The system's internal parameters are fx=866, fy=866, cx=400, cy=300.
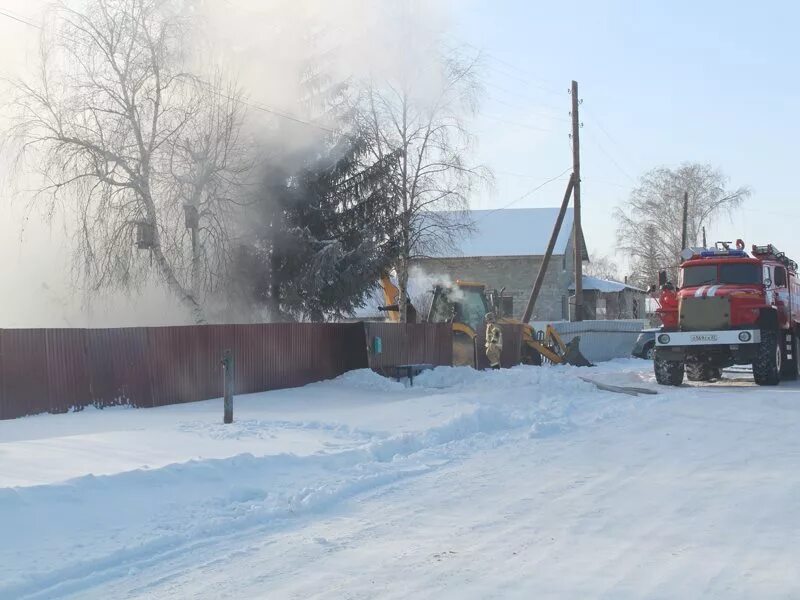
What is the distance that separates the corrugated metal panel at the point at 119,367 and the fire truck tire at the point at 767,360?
1305cm

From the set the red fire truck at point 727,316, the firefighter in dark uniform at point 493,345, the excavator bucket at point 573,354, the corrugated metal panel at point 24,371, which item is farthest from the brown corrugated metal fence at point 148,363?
the excavator bucket at point 573,354

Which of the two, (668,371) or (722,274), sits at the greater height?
(722,274)

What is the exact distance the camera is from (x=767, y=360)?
1933 cm

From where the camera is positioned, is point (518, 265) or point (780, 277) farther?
point (518, 265)

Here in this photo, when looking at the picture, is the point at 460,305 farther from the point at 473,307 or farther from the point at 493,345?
the point at 493,345

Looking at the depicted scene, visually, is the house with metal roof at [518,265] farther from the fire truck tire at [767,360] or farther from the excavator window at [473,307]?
the fire truck tire at [767,360]

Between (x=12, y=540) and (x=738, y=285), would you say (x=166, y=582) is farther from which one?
(x=738, y=285)

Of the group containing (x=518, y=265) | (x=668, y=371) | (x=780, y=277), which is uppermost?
(x=518, y=265)

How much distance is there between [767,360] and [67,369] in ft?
47.9

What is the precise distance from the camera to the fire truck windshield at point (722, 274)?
20.2m

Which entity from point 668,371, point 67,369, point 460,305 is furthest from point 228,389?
point 460,305

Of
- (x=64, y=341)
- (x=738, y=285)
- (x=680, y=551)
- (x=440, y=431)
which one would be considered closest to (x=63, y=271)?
(x=64, y=341)

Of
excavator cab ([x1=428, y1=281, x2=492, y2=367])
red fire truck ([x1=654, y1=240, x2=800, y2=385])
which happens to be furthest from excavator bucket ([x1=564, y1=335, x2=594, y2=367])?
red fire truck ([x1=654, y1=240, x2=800, y2=385])

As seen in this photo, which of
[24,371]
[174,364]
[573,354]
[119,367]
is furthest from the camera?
[573,354]
